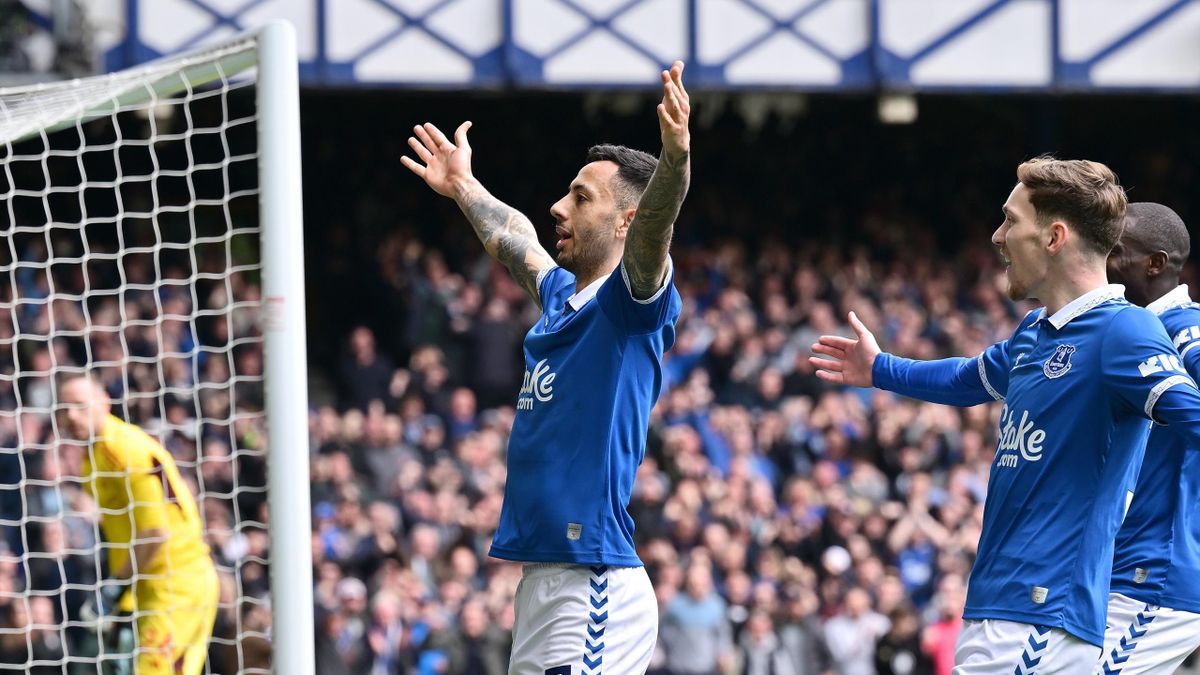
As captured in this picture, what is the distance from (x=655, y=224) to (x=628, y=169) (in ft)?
2.28

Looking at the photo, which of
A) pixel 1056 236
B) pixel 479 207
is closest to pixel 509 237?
pixel 479 207

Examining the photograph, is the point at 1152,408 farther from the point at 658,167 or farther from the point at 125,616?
the point at 125,616

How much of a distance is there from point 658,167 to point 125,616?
4923 mm

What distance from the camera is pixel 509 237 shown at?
6.32 metres

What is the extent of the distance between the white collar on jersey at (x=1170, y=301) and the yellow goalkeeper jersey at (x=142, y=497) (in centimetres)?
451

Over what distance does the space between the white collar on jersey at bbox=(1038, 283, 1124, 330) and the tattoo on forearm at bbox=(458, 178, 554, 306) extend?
1928mm

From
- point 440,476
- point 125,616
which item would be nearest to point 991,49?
point 440,476

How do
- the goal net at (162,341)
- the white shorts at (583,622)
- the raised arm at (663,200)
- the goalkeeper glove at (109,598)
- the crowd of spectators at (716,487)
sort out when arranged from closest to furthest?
1. the raised arm at (663,200)
2. the white shorts at (583,622)
3. the goal net at (162,341)
4. the goalkeeper glove at (109,598)
5. the crowd of spectators at (716,487)

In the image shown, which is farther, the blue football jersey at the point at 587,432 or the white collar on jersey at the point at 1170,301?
the white collar on jersey at the point at 1170,301

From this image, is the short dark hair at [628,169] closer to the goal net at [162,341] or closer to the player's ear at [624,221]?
the player's ear at [624,221]

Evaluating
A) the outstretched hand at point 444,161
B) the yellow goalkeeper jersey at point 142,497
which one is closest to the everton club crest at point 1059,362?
the outstretched hand at point 444,161

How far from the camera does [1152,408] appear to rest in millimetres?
4523

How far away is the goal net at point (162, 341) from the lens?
5301 mm

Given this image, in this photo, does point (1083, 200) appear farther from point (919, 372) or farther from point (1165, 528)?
point (1165, 528)
